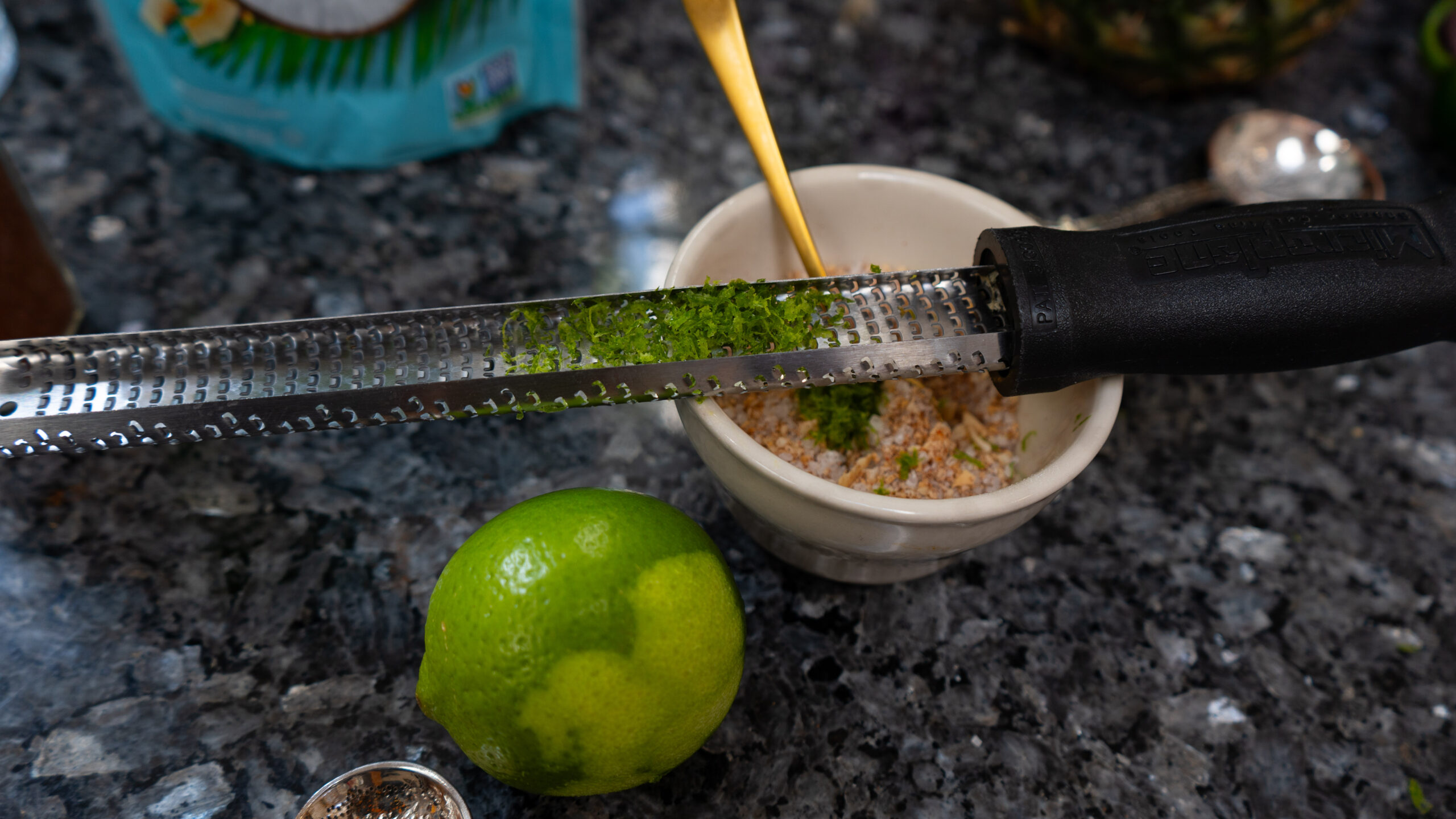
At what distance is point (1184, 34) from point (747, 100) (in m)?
0.63

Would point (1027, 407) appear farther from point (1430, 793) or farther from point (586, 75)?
point (586, 75)

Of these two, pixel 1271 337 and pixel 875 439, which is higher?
pixel 1271 337

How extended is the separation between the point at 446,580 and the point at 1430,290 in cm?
71

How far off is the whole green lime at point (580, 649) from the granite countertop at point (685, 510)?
10 centimetres

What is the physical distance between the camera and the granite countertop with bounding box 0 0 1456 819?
62 cm

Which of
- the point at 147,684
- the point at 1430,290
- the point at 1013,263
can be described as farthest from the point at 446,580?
the point at 1430,290

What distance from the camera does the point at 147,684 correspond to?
0.62m

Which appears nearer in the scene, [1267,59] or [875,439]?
[875,439]

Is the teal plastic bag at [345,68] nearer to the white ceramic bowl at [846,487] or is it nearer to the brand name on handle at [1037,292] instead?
the white ceramic bowl at [846,487]

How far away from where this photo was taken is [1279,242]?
1.97 ft

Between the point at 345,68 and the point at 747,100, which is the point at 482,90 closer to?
the point at 345,68

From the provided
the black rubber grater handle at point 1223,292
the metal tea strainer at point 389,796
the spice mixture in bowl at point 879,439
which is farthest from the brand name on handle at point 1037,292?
the metal tea strainer at point 389,796

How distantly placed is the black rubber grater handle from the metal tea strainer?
1.59 ft

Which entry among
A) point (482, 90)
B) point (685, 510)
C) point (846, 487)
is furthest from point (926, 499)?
point (482, 90)
